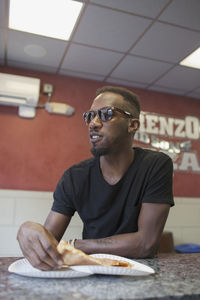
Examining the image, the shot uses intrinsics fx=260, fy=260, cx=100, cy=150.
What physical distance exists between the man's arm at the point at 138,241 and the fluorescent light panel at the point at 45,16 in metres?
1.97

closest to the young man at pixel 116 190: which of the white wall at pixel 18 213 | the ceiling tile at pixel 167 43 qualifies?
the ceiling tile at pixel 167 43

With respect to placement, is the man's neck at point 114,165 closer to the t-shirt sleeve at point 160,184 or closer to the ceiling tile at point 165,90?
the t-shirt sleeve at point 160,184

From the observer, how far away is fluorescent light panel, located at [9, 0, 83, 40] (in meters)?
2.30

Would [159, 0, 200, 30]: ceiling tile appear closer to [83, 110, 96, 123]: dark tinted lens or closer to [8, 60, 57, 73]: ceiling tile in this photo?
[83, 110, 96, 123]: dark tinted lens

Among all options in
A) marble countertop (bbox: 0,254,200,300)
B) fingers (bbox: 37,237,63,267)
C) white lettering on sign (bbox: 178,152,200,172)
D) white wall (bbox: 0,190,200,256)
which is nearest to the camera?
marble countertop (bbox: 0,254,200,300)

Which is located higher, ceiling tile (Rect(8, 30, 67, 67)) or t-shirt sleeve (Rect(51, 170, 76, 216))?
ceiling tile (Rect(8, 30, 67, 67))

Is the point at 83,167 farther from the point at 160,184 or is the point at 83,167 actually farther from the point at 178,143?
the point at 178,143

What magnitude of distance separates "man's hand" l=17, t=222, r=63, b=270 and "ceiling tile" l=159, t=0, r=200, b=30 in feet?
7.48

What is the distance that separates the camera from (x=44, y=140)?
3506 mm

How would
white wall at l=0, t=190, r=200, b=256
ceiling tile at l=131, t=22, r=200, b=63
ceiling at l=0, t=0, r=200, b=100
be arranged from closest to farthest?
ceiling at l=0, t=0, r=200, b=100, ceiling tile at l=131, t=22, r=200, b=63, white wall at l=0, t=190, r=200, b=256

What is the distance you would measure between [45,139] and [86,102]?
0.81m

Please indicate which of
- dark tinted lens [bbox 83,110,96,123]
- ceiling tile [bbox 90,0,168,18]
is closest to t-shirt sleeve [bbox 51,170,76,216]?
dark tinted lens [bbox 83,110,96,123]

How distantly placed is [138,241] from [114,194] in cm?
33

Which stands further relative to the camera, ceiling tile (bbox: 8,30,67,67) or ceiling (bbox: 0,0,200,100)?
ceiling tile (bbox: 8,30,67,67)
